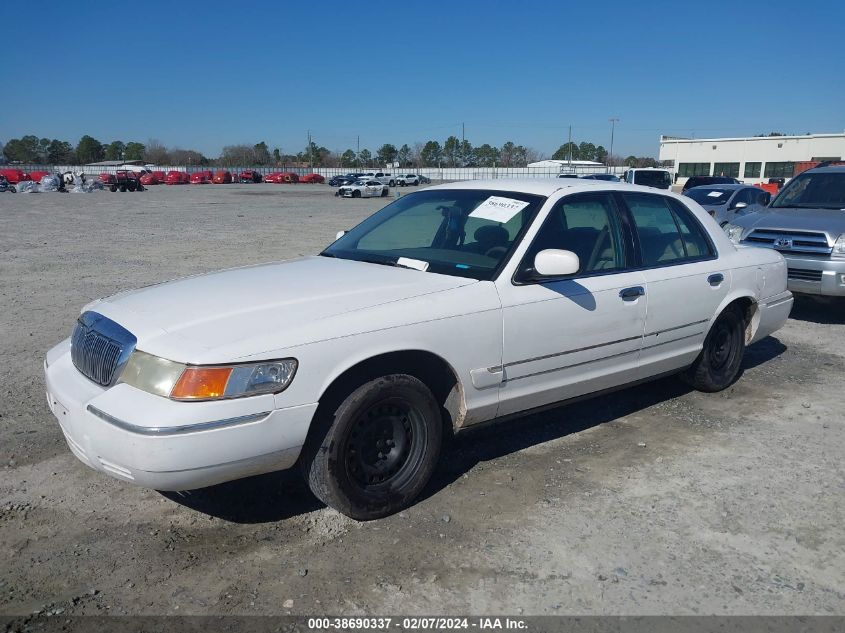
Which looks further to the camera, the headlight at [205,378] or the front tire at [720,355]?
the front tire at [720,355]

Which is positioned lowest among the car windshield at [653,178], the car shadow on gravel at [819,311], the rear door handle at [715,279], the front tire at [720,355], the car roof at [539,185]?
the car shadow on gravel at [819,311]

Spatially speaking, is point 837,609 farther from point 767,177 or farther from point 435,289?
point 767,177

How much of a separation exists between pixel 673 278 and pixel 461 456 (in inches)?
75.1

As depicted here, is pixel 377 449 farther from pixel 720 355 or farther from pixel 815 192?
pixel 815 192

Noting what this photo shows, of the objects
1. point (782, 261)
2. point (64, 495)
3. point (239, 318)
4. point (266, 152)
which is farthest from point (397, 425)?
point (266, 152)

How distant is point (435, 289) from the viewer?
3.70 m

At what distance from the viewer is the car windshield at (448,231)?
4105 mm

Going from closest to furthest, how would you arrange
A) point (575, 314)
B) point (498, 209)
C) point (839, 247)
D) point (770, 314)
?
point (575, 314), point (498, 209), point (770, 314), point (839, 247)

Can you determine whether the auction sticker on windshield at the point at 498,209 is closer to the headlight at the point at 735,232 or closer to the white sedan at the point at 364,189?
the headlight at the point at 735,232

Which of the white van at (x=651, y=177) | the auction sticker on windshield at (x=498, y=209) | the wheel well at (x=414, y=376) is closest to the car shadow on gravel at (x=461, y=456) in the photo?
the wheel well at (x=414, y=376)

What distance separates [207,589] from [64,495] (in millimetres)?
1331

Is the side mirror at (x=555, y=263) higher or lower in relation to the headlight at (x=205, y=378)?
higher

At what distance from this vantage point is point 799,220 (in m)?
8.39

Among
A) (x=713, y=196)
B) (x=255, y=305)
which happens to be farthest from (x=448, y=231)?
(x=713, y=196)
